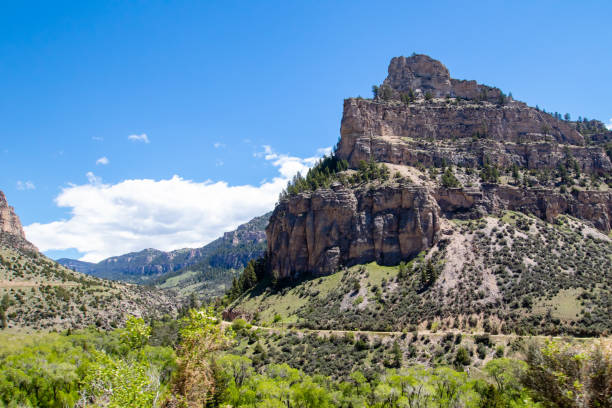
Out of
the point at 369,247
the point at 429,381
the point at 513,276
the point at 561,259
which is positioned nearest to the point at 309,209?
the point at 369,247

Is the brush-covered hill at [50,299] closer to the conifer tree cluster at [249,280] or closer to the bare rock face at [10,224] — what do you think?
the bare rock face at [10,224]

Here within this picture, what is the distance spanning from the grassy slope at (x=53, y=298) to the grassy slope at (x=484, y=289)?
4572 centimetres

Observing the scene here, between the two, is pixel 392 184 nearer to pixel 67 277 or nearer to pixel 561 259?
pixel 561 259

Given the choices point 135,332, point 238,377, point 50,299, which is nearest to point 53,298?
point 50,299

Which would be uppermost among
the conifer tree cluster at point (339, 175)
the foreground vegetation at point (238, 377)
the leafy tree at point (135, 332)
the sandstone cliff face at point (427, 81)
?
the sandstone cliff face at point (427, 81)

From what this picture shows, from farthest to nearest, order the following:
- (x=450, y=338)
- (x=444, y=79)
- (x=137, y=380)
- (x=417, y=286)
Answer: (x=444, y=79) → (x=417, y=286) → (x=450, y=338) → (x=137, y=380)

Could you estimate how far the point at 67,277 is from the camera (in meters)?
126

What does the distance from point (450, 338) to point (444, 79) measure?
127819mm

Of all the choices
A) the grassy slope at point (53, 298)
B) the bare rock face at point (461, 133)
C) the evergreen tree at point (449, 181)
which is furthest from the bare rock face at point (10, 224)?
the evergreen tree at point (449, 181)

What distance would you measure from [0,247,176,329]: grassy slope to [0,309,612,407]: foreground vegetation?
37630mm

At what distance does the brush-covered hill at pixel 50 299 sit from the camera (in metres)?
90.8

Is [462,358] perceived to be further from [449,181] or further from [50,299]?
[50,299]

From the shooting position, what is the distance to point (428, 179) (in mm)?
104500

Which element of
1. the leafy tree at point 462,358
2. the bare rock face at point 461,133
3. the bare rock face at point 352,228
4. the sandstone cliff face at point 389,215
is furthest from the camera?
the bare rock face at point 461,133
